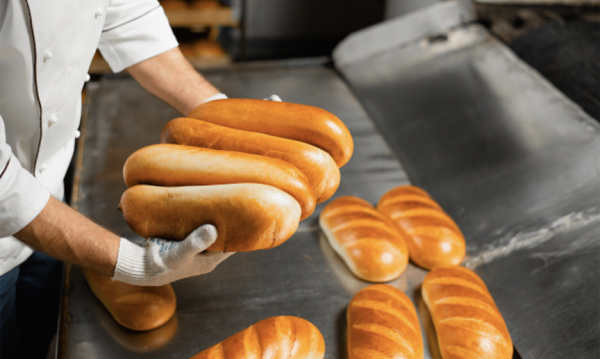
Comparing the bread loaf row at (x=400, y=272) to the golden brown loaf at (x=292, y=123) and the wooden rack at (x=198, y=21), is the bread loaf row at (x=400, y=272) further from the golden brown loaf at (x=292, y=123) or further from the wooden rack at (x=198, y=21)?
the wooden rack at (x=198, y=21)

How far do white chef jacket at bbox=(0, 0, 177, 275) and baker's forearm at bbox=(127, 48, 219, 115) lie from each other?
0.11 ft

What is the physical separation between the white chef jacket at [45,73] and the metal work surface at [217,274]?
0.27m

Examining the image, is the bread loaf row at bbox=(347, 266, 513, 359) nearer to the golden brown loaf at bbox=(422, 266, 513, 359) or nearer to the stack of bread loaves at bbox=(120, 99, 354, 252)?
the golden brown loaf at bbox=(422, 266, 513, 359)

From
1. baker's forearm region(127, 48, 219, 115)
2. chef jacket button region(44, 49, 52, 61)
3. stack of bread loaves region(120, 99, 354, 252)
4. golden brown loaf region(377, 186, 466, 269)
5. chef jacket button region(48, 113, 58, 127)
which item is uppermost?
chef jacket button region(44, 49, 52, 61)

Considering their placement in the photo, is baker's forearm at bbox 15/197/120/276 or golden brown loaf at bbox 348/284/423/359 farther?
golden brown loaf at bbox 348/284/423/359

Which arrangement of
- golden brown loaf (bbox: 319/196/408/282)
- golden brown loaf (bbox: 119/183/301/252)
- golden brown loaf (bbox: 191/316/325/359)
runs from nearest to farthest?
golden brown loaf (bbox: 119/183/301/252)
golden brown loaf (bbox: 191/316/325/359)
golden brown loaf (bbox: 319/196/408/282)

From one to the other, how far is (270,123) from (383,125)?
1.17m

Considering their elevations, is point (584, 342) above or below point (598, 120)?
below

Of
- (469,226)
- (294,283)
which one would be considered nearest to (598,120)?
(469,226)

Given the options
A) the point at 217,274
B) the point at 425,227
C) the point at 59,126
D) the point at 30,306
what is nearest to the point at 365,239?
the point at 425,227

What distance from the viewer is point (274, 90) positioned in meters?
2.56

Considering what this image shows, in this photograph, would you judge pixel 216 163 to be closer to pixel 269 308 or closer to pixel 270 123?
pixel 270 123

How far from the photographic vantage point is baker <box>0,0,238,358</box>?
121 centimetres

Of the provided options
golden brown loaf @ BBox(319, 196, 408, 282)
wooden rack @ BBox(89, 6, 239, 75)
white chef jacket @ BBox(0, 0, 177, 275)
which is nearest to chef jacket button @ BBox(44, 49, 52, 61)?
white chef jacket @ BBox(0, 0, 177, 275)
